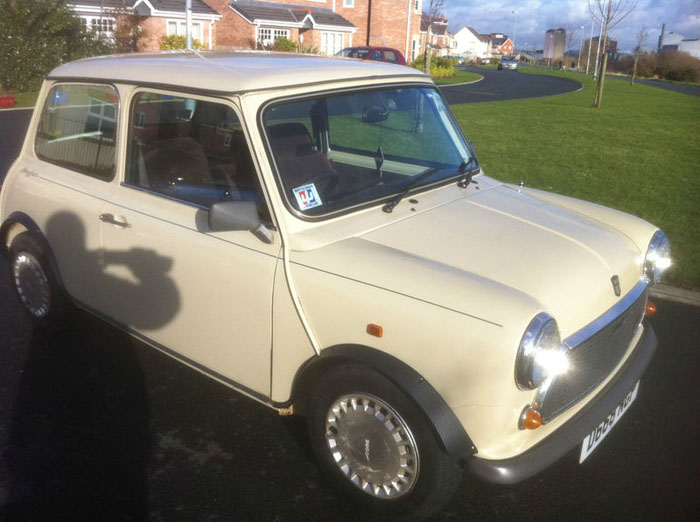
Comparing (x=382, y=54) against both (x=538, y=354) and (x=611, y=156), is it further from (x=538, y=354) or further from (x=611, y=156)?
(x=538, y=354)

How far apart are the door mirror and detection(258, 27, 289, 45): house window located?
38.9 m

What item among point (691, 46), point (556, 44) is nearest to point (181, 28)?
point (556, 44)

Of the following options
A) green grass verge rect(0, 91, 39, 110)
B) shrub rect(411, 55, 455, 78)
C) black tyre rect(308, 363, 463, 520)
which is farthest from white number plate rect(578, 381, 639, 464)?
shrub rect(411, 55, 455, 78)

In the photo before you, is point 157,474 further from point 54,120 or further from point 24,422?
point 54,120

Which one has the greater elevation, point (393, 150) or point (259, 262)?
point (393, 150)

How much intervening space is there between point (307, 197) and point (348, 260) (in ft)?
1.42

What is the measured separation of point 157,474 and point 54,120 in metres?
2.40

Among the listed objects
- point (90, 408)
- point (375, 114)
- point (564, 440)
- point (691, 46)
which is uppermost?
point (691, 46)

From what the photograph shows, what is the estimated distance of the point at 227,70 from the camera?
3.12 meters

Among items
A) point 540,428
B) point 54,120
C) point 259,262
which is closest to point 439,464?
point 540,428

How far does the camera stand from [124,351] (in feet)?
14.4

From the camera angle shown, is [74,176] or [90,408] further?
[74,176]

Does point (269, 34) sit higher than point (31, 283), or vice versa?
point (269, 34)

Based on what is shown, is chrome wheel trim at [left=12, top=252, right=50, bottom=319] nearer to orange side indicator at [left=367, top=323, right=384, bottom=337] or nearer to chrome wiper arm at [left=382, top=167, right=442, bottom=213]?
chrome wiper arm at [left=382, top=167, right=442, bottom=213]
